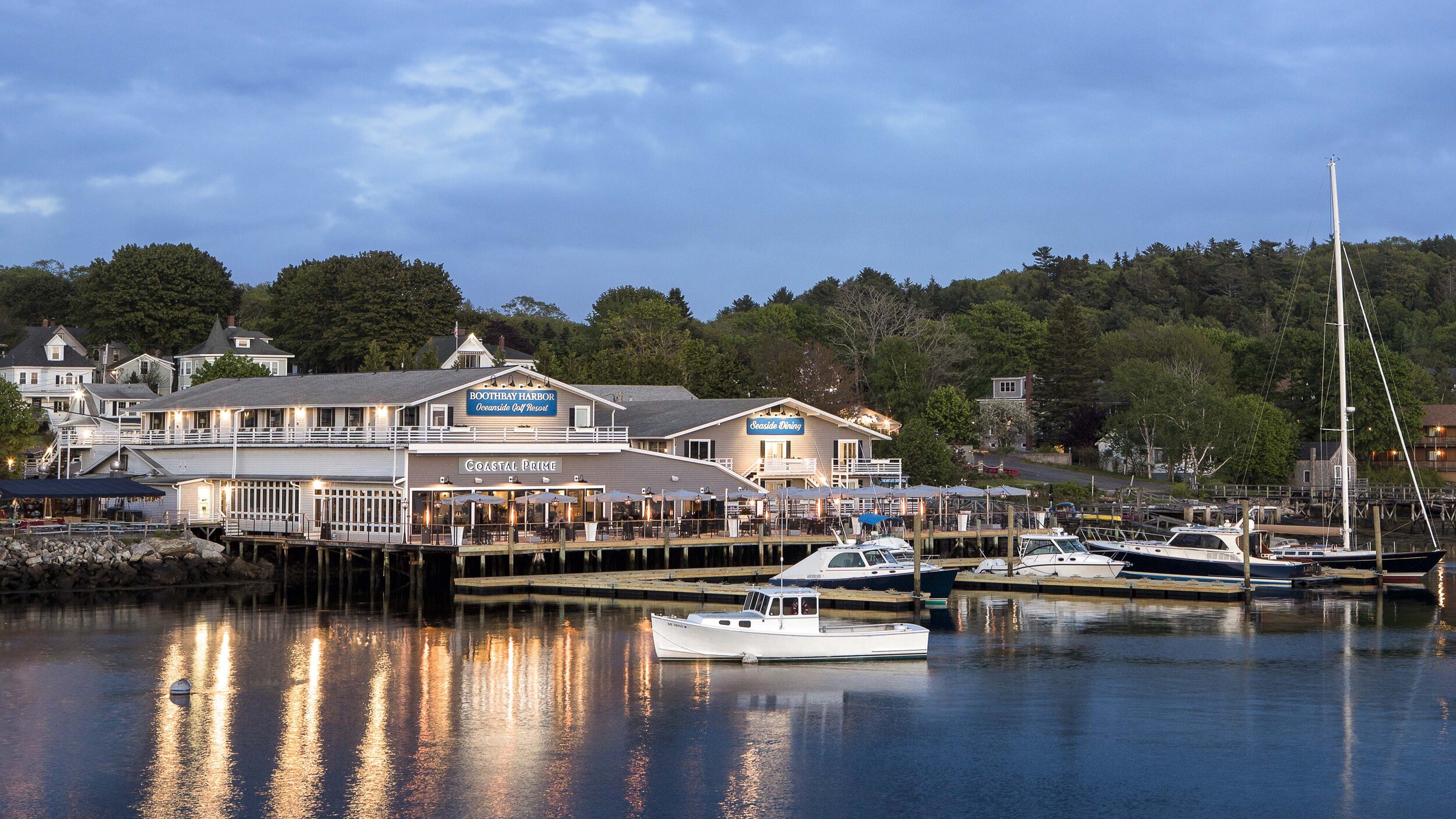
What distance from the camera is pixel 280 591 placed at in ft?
193

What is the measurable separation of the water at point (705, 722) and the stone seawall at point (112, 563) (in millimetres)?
6081

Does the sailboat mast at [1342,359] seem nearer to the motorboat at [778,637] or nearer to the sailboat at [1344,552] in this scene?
the sailboat at [1344,552]

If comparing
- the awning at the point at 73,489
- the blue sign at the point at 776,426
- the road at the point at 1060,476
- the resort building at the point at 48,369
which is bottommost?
the awning at the point at 73,489

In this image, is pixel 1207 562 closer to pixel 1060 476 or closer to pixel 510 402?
pixel 510 402

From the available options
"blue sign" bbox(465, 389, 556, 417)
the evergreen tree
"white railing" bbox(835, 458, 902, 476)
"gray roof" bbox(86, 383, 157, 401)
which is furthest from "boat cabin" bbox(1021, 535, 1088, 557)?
"gray roof" bbox(86, 383, 157, 401)

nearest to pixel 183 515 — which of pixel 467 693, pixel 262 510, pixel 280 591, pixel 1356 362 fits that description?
pixel 262 510

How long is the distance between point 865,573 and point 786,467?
21.1 meters

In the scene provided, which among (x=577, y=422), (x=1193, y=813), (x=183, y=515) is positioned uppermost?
(x=577, y=422)

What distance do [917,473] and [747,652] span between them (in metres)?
50.4

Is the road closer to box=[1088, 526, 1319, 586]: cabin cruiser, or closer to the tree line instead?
the tree line

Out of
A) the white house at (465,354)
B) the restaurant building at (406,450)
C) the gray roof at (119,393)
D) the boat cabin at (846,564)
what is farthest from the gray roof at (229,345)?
the boat cabin at (846,564)

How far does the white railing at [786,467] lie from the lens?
242 ft

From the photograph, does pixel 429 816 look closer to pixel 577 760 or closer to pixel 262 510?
pixel 577 760

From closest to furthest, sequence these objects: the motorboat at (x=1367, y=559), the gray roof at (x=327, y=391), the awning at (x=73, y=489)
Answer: the motorboat at (x=1367, y=559)
the awning at (x=73, y=489)
the gray roof at (x=327, y=391)
